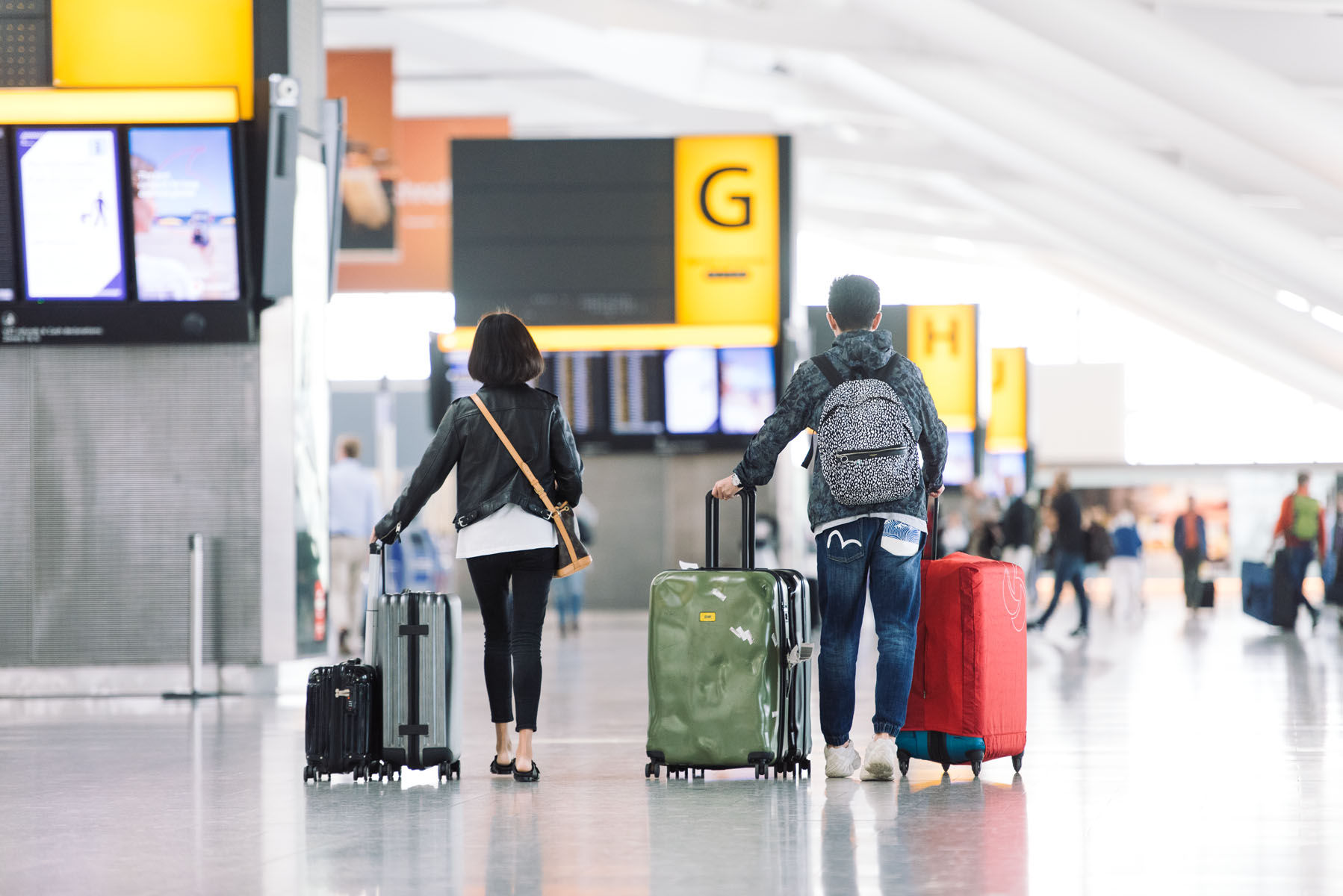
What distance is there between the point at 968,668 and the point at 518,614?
155 cm

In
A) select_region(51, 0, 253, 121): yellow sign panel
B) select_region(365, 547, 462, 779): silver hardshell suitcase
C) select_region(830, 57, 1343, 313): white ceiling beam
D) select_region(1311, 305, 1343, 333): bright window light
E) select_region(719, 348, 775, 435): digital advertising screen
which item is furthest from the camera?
select_region(1311, 305, 1343, 333): bright window light

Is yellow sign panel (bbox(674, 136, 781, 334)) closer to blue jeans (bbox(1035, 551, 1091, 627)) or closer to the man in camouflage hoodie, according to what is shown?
blue jeans (bbox(1035, 551, 1091, 627))

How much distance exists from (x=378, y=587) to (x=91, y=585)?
446 centimetres

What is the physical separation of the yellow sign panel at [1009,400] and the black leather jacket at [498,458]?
21.8 metres

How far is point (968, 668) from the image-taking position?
592 centimetres

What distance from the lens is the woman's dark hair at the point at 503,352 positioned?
6078mm

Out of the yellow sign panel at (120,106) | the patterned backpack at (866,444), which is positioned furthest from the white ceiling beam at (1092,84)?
the patterned backpack at (866,444)

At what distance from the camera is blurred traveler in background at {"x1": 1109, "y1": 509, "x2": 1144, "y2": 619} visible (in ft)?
73.6

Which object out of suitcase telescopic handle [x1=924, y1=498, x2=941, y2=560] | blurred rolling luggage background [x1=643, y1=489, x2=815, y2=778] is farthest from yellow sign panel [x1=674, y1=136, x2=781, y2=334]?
blurred rolling luggage background [x1=643, y1=489, x2=815, y2=778]

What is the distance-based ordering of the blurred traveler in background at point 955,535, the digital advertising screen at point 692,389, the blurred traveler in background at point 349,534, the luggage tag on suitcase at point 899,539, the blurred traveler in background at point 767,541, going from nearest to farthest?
1. the luggage tag on suitcase at point 899,539
2. the blurred traveler in background at point 349,534
3. the digital advertising screen at point 692,389
4. the blurred traveler in background at point 767,541
5. the blurred traveler in background at point 955,535

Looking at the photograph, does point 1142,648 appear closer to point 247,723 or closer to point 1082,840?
point 247,723

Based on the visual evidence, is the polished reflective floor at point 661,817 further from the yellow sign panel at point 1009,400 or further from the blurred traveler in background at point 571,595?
the yellow sign panel at point 1009,400

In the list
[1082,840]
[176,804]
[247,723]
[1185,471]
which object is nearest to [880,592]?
[1082,840]

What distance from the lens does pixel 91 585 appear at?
10.1 metres
